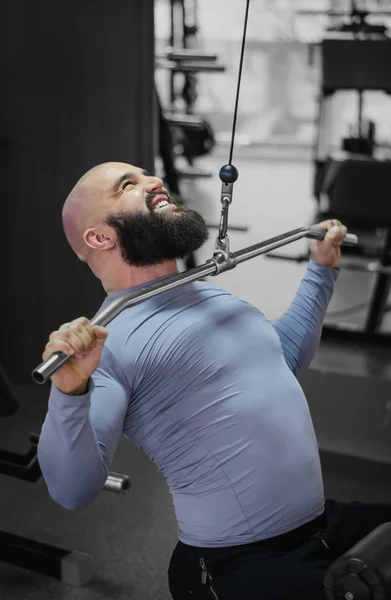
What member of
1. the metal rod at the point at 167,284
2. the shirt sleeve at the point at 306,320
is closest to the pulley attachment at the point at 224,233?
the metal rod at the point at 167,284

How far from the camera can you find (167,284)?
1369 millimetres

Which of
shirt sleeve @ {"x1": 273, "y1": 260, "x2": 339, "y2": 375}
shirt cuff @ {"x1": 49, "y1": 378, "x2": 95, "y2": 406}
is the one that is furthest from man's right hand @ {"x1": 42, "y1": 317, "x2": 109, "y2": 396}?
shirt sleeve @ {"x1": 273, "y1": 260, "x2": 339, "y2": 375}

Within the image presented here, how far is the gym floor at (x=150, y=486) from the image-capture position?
2.33m

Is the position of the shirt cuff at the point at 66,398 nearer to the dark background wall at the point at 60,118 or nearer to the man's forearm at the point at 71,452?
the man's forearm at the point at 71,452

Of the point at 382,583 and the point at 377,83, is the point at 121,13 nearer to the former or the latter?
the point at 377,83

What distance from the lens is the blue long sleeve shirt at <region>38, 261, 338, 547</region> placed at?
59.1 inches

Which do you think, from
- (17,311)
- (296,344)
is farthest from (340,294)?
(296,344)

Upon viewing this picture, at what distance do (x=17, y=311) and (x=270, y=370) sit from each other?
216 cm

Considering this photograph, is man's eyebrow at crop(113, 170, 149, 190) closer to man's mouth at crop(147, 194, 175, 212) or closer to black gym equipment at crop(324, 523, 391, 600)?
man's mouth at crop(147, 194, 175, 212)

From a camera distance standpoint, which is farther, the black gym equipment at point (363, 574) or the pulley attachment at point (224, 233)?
the pulley attachment at point (224, 233)

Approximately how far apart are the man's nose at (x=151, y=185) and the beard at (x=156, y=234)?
0.06 meters

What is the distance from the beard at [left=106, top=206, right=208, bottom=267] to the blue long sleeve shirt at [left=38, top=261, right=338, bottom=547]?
→ 0.34 feet

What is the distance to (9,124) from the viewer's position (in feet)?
11.1

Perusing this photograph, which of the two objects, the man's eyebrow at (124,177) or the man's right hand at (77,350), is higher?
the man's eyebrow at (124,177)
